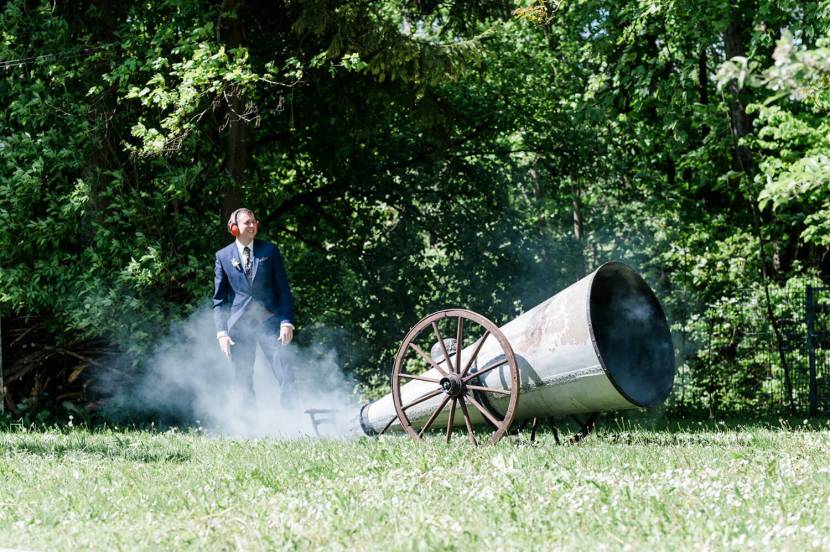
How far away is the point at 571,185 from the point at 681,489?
1263 centimetres

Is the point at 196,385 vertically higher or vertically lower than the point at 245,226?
lower

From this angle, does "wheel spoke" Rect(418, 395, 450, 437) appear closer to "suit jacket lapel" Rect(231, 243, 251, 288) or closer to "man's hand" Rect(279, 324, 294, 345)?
"man's hand" Rect(279, 324, 294, 345)

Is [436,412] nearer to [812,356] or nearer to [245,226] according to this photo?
[245,226]

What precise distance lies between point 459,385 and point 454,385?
0.14 feet

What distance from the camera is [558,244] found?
52.9 ft

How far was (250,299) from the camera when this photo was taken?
944cm

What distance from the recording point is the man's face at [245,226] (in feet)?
30.4

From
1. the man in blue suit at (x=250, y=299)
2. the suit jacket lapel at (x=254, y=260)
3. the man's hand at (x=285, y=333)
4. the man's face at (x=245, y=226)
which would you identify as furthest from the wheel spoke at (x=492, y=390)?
the man's face at (x=245, y=226)

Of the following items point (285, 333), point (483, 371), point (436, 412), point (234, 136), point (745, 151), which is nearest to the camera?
point (483, 371)

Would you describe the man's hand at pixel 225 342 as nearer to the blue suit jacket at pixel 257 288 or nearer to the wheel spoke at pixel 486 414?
the blue suit jacket at pixel 257 288

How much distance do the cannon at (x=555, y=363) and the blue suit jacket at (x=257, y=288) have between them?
1.54 m

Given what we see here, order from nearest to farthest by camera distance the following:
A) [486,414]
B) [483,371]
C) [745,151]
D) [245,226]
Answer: [483,371] → [486,414] → [245,226] → [745,151]

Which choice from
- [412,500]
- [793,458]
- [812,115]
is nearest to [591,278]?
[793,458]

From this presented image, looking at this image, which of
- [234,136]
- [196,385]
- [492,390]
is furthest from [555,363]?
[234,136]
